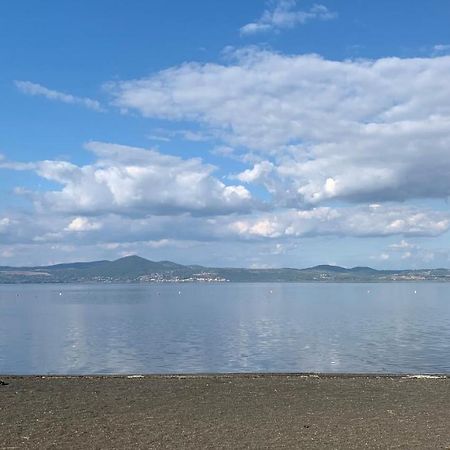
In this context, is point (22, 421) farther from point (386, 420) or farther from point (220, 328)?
point (220, 328)

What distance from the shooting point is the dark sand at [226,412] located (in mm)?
15336

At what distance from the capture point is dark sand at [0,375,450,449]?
15336mm

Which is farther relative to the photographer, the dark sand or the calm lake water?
the calm lake water

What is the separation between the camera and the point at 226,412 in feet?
62.7

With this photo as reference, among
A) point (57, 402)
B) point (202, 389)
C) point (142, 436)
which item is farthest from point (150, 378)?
point (142, 436)

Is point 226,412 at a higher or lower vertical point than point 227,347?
higher

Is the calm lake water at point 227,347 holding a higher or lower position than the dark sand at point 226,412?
lower

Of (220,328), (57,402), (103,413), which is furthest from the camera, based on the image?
(220,328)

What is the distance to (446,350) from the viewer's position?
47.1 metres

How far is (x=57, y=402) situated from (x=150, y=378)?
669 centimetres

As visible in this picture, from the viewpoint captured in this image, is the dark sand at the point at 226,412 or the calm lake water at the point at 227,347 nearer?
the dark sand at the point at 226,412

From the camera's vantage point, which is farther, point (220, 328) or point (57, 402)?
point (220, 328)

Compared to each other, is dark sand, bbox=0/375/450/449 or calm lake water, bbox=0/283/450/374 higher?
dark sand, bbox=0/375/450/449

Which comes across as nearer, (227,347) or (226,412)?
(226,412)
